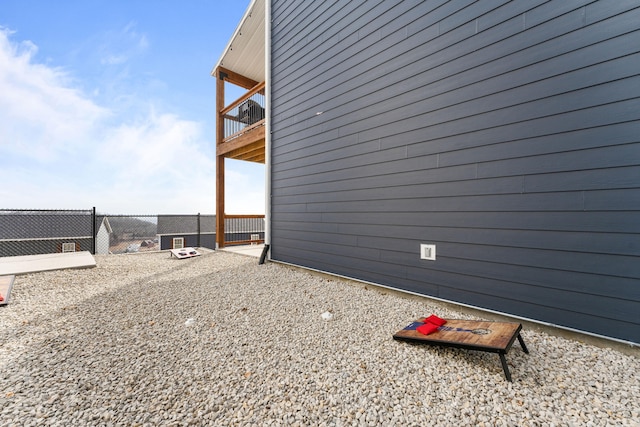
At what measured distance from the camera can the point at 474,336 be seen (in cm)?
160

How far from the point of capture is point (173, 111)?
998 centimetres

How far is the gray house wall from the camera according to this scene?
174cm

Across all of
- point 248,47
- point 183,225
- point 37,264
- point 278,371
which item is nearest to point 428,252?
point 278,371

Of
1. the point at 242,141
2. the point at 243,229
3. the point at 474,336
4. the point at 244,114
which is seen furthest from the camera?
the point at 243,229

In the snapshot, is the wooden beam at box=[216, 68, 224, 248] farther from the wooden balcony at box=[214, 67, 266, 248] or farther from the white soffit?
the white soffit

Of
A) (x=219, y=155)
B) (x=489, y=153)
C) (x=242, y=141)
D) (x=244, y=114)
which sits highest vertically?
(x=244, y=114)

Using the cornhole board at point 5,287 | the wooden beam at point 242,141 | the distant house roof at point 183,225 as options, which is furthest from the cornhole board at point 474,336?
the distant house roof at point 183,225

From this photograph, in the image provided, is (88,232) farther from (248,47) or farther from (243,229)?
(248,47)

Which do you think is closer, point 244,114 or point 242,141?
point 242,141

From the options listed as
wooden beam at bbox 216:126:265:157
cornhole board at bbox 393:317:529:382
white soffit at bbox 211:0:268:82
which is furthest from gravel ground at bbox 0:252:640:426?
white soffit at bbox 211:0:268:82

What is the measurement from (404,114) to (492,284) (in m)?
1.90

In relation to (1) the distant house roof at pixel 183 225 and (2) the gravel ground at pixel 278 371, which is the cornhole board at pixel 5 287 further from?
(1) the distant house roof at pixel 183 225

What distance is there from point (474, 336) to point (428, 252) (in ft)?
3.60

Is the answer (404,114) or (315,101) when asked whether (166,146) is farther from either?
(404,114)
